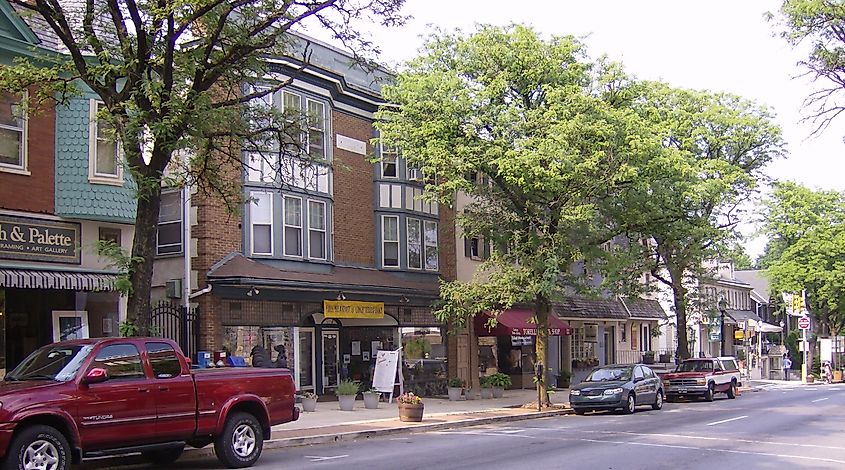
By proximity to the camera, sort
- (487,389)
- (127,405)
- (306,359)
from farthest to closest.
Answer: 1. (487,389)
2. (306,359)
3. (127,405)

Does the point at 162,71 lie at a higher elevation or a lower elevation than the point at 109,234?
higher

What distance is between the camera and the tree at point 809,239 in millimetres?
54812

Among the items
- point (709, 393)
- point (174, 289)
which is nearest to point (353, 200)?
point (174, 289)

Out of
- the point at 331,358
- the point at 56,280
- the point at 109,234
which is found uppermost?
the point at 109,234

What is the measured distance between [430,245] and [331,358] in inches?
243

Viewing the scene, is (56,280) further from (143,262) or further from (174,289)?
(174,289)

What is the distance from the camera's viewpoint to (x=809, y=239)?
181ft

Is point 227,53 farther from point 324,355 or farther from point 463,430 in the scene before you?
point 324,355

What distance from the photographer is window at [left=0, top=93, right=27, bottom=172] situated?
17.8 metres

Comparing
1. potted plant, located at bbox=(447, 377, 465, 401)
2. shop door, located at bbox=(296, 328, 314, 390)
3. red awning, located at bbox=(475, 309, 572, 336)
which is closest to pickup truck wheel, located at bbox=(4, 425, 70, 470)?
shop door, located at bbox=(296, 328, 314, 390)

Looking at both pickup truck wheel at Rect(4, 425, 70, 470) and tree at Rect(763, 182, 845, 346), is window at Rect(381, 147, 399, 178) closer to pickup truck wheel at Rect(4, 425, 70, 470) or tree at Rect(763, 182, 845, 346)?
pickup truck wheel at Rect(4, 425, 70, 470)

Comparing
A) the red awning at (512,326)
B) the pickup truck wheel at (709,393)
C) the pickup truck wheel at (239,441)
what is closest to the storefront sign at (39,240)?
the pickup truck wheel at (239,441)

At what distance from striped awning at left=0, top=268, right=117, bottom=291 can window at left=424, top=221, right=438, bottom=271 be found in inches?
539

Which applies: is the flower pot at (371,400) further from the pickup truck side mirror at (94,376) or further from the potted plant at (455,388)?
the pickup truck side mirror at (94,376)
